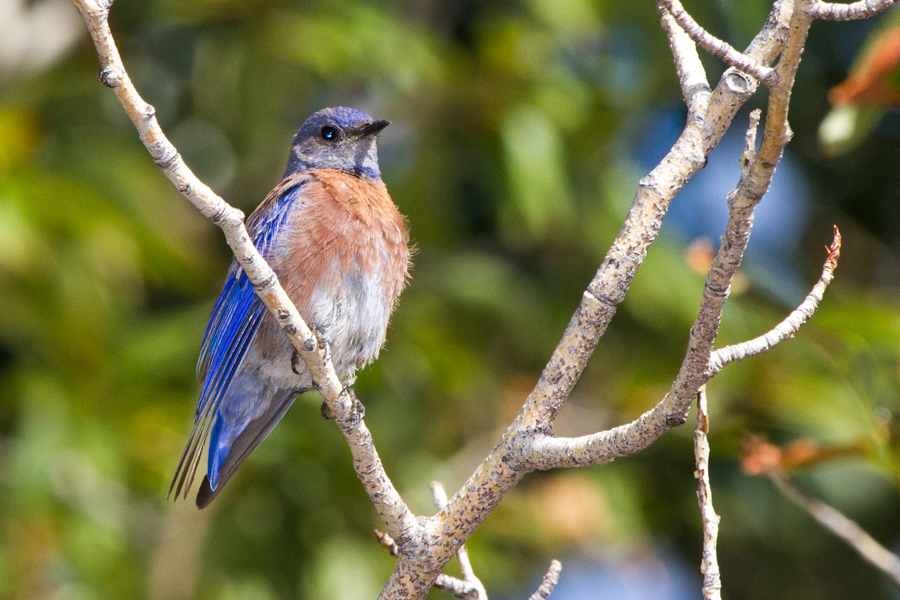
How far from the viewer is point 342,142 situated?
4.44 metres

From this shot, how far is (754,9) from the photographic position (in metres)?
4.50

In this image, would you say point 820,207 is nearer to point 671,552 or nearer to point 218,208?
point 671,552

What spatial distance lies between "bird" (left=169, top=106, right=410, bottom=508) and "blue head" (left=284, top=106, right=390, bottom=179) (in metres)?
0.23

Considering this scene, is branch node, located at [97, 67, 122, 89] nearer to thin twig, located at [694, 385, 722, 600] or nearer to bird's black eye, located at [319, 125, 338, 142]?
thin twig, located at [694, 385, 722, 600]

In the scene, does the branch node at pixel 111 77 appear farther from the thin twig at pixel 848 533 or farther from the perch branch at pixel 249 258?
the thin twig at pixel 848 533

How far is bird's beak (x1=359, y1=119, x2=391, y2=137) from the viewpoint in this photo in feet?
14.2

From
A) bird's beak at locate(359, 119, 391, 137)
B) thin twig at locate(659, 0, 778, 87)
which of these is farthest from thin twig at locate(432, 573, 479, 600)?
bird's beak at locate(359, 119, 391, 137)

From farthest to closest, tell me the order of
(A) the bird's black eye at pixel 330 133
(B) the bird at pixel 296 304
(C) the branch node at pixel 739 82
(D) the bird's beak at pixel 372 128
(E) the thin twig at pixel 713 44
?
(A) the bird's black eye at pixel 330 133
(D) the bird's beak at pixel 372 128
(B) the bird at pixel 296 304
(C) the branch node at pixel 739 82
(E) the thin twig at pixel 713 44

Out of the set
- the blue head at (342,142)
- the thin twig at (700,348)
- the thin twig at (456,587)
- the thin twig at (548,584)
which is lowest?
the thin twig at (456,587)

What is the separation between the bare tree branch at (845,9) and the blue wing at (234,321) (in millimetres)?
2419

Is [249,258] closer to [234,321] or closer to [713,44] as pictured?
[713,44]

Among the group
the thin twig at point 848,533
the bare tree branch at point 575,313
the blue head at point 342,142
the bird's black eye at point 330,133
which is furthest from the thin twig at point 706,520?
the bird's black eye at point 330,133

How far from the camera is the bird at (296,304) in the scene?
3.67 m

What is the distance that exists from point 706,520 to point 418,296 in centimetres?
384
